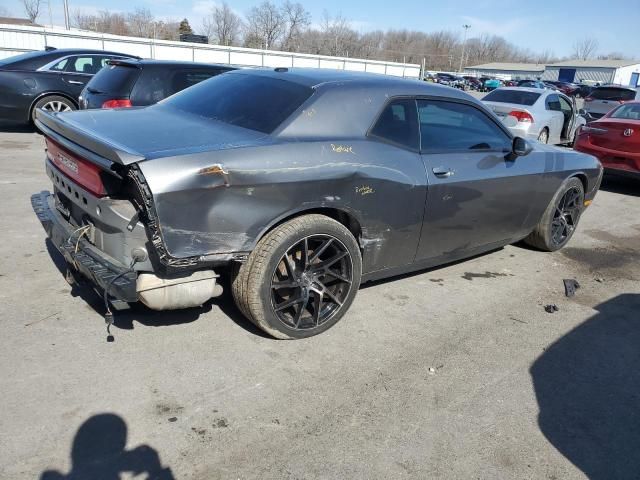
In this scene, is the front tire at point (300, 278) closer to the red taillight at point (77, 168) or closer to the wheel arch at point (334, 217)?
the wheel arch at point (334, 217)

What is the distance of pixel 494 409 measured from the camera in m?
2.92

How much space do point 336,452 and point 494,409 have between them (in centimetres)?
98

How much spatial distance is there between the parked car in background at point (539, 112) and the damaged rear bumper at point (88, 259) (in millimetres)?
9978

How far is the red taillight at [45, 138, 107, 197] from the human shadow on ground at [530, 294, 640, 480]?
2712mm

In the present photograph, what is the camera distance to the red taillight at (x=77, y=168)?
291 centimetres

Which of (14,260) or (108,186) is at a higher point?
(108,186)

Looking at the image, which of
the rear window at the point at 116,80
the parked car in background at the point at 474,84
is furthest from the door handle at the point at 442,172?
the parked car in background at the point at 474,84

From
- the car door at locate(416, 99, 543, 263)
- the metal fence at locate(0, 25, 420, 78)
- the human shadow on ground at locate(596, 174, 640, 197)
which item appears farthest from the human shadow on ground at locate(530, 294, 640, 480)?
the metal fence at locate(0, 25, 420, 78)

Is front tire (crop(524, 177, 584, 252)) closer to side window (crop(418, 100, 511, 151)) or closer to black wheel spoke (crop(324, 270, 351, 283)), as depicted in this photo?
side window (crop(418, 100, 511, 151))

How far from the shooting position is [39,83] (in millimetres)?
9602

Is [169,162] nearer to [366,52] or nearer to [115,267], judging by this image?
[115,267]

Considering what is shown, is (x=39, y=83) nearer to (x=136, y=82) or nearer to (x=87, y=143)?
(x=136, y=82)

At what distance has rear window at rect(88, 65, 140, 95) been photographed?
722 centimetres

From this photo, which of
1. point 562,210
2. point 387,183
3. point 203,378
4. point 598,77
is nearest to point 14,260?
point 203,378
